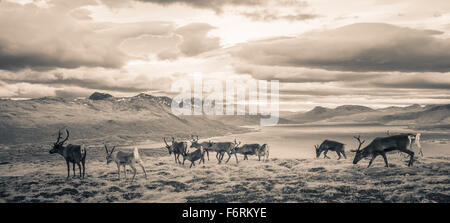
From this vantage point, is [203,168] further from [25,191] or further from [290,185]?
[25,191]

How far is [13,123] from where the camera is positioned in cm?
12656

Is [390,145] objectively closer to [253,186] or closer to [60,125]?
[253,186]

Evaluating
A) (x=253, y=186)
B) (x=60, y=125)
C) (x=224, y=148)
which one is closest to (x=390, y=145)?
(x=253, y=186)

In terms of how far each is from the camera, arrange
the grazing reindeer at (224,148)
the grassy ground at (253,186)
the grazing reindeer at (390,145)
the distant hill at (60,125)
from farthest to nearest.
→ the distant hill at (60,125) < the grazing reindeer at (224,148) < the grazing reindeer at (390,145) < the grassy ground at (253,186)

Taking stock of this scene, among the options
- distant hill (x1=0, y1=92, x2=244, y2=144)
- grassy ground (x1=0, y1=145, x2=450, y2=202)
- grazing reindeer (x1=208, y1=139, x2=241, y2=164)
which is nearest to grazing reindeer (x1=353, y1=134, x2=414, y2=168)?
grassy ground (x1=0, y1=145, x2=450, y2=202)

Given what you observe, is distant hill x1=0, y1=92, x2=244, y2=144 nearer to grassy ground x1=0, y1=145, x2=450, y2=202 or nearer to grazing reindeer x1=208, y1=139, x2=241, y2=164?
grazing reindeer x1=208, y1=139, x2=241, y2=164

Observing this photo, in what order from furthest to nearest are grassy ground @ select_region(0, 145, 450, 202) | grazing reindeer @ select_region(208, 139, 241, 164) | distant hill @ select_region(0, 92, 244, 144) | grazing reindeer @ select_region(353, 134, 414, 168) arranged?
distant hill @ select_region(0, 92, 244, 144) < grazing reindeer @ select_region(208, 139, 241, 164) < grazing reindeer @ select_region(353, 134, 414, 168) < grassy ground @ select_region(0, 145, 450, 202)

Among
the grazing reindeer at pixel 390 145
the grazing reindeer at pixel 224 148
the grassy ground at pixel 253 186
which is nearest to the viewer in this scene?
the grassy ground at pixel 253 186

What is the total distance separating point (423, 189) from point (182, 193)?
14170 mm

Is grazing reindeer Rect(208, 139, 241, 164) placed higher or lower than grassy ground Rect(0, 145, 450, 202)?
higher

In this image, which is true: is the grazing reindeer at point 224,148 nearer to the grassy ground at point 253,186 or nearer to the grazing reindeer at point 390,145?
the grassy ground at point 253,186

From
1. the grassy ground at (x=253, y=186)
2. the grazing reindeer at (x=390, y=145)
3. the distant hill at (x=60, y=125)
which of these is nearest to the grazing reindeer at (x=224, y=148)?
the grassy ground at (x=253, y=186)

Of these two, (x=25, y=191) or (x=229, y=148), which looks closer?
(x=25, y=191)
